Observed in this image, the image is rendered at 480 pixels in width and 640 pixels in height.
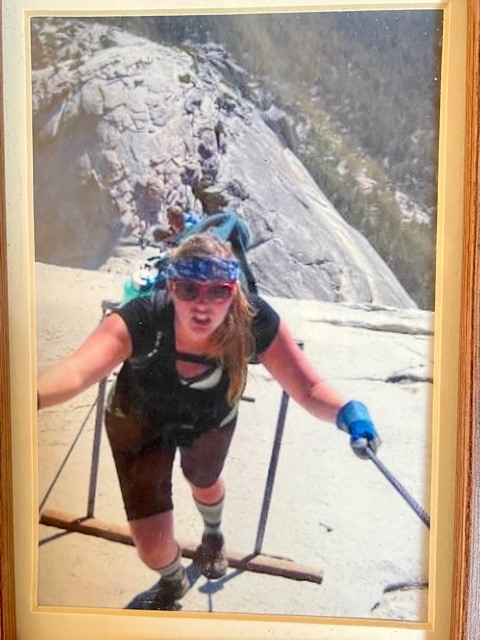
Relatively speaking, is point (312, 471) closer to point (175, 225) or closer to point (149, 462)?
point (149, 462)

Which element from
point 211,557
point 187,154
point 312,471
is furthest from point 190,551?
point 187,154

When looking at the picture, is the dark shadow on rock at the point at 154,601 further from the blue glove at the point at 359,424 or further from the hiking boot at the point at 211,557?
the blue glove at the point at 359,424

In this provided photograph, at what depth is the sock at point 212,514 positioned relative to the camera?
0.78 metres

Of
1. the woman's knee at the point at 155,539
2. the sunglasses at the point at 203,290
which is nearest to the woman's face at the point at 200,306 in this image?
the sunglasses at the point at 203,290

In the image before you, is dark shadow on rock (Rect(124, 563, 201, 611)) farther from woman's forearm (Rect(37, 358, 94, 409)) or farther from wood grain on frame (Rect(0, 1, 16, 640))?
woman's forearm (Rect(37, 358, 94, 409))

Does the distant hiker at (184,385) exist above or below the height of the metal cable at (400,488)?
above

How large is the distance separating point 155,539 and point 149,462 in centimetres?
10

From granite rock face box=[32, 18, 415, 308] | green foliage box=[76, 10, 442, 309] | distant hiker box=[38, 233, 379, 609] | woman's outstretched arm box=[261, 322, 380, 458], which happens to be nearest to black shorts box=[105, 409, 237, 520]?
distant hiker box=[38, 233, 379, 609]

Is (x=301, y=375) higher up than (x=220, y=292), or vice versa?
(x=220, y=292)

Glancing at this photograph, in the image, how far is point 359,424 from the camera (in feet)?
2.52

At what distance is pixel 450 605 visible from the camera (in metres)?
0.77

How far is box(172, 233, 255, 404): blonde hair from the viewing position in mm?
766

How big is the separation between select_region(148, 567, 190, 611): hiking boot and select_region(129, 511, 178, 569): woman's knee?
1.0 inches

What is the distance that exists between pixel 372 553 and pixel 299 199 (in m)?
0.44
